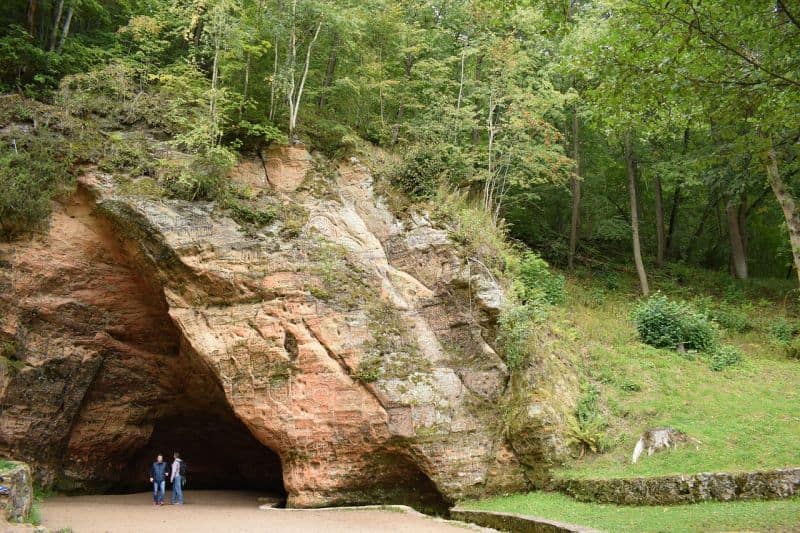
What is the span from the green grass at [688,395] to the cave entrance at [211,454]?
35.7 ft

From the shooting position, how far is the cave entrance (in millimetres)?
19656

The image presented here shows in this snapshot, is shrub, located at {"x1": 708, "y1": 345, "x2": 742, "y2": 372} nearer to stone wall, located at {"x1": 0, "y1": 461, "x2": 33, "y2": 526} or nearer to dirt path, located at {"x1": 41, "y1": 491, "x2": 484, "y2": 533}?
dirt path, located at {"x1": 41, "y1": 491, "x2": 484, "y2": 533}

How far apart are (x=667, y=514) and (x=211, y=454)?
16.8 metres

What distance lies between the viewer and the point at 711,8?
30.9 feet

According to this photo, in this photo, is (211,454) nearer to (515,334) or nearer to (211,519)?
(211,519)

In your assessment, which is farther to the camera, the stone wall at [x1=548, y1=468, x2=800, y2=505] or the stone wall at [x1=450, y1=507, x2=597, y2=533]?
the stone wall at [x1=548, y1=468, x2=800, y2=505]

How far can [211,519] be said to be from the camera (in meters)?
12.5

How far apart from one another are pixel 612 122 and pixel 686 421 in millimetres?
7738

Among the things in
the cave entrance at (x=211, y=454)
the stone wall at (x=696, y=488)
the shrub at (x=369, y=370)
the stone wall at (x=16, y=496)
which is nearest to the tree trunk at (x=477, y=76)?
the shrub at (x=369, y=370)

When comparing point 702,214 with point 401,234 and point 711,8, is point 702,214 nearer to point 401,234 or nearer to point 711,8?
point 401,234

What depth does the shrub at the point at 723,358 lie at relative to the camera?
1780 cm

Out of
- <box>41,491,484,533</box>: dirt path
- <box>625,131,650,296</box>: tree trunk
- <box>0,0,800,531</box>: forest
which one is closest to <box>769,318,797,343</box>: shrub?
<box>0,0,800,531</box>: forest

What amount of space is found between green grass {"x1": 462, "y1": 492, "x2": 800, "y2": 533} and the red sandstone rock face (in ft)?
4.88

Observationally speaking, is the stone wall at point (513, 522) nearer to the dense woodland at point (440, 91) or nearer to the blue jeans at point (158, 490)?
the dense woodland at point (440, 91)
